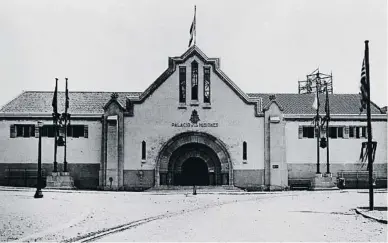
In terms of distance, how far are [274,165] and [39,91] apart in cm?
2218

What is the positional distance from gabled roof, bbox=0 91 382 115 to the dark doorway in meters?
7.95

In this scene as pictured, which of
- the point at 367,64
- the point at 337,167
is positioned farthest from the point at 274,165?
the point at 367,64

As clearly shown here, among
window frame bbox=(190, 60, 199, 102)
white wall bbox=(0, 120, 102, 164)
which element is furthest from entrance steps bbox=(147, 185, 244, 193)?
window frame bbox=(190, 60, 199, 102)

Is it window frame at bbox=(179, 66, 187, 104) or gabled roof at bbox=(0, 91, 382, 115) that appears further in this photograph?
gabled roof at bbox=(0, 91, 382, 115)

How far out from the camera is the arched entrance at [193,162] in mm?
42312

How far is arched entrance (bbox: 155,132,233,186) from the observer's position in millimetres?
42312

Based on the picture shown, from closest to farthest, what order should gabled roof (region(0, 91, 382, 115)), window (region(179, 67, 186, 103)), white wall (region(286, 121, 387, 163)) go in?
window (region(179, 67, 186, 103)) < white wall (region(286, 121, 387, 163)) < gabled roof (region(0, 91, 382, 115))

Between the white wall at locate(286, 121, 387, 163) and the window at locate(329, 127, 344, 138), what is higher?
the window at locate(329, 127, 344, 138)

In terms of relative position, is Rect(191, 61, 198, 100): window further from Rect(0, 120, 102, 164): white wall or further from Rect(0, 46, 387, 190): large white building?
Rect(0, 120, 102, 164): white wall

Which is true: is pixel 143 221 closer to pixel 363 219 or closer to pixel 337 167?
pixel 363 219

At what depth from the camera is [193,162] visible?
143 ft

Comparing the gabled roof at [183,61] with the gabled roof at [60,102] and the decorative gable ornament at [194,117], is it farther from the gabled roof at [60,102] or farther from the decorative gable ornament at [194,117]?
the gabled roof at [60,102]

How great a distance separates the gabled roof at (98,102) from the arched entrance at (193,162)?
699cm

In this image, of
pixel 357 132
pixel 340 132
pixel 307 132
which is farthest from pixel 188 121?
pixel 357 132
